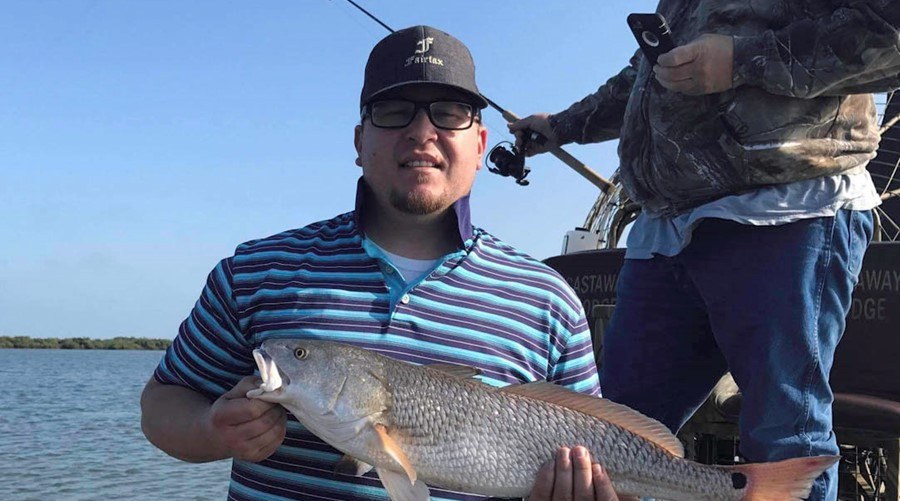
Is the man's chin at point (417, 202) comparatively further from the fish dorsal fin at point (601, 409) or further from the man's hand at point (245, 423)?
the man's hand at point (245, 423)

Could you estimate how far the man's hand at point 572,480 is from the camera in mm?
2156

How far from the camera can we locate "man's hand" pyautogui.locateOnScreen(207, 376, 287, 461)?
6.78 feet

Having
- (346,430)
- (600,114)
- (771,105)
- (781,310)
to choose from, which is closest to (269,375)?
(346,430)

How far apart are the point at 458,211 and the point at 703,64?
105 centimetres

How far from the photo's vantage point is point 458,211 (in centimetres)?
274

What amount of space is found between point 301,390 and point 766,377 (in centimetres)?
166

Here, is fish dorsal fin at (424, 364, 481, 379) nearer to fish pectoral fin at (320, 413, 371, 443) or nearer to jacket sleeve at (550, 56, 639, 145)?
fish pectoral fin at (320, 413, 371, 443)

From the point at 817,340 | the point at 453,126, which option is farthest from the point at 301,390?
the point at 817,340

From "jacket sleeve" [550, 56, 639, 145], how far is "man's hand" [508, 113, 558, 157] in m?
0.11

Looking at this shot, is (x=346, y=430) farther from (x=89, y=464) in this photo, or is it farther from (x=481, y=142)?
(x=89, y=464)

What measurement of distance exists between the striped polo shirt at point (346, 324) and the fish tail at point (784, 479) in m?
0.60

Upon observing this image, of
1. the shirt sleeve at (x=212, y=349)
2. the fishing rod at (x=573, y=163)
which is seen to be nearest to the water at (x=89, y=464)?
the fishing rod at (x=573, y=163)

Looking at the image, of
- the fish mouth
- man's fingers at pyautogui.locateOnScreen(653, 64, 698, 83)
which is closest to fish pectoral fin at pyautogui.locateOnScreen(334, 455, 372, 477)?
the fish mouth

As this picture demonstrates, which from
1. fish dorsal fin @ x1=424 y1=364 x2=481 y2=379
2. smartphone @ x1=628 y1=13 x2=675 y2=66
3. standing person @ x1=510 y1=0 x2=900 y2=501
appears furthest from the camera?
smartphone @ x1=628 y1=13 x2=675 y2=66
